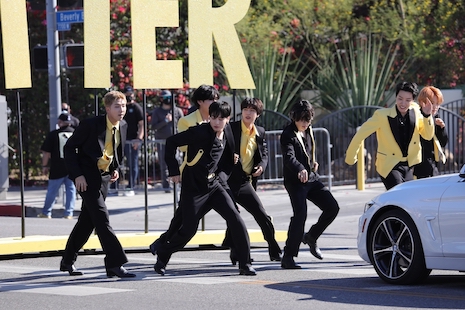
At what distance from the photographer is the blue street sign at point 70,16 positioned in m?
17.9

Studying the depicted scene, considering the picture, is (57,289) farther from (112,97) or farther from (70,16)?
(70,16)

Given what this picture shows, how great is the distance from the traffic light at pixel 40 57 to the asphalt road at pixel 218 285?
22.5ft

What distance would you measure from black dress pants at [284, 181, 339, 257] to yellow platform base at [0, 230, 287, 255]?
1.61 meters

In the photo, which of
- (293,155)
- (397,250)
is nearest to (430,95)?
(293,155)

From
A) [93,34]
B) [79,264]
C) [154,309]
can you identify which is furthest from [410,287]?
[93,34]

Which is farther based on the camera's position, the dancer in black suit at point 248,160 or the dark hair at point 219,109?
the dancer in black suit at point 248,160

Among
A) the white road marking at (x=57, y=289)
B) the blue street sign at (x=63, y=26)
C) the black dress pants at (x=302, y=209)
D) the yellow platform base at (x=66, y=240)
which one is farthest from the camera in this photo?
the blue street sign at (x=63, y=26)

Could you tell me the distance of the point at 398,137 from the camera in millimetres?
11109

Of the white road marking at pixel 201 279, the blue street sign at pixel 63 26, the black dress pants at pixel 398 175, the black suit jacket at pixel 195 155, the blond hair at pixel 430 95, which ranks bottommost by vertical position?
the white road marking at pixel 201 279

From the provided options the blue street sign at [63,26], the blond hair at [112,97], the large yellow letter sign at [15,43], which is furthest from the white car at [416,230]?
the blue street sign at [63,26]

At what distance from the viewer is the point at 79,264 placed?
11211 millimetres

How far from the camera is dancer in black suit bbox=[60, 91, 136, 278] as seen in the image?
9883mm

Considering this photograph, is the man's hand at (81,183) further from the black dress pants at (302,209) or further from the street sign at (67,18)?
the street sign at (67,18)

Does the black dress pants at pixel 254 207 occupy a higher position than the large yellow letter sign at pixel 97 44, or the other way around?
the large yellow letter sign at pixel 97 44
